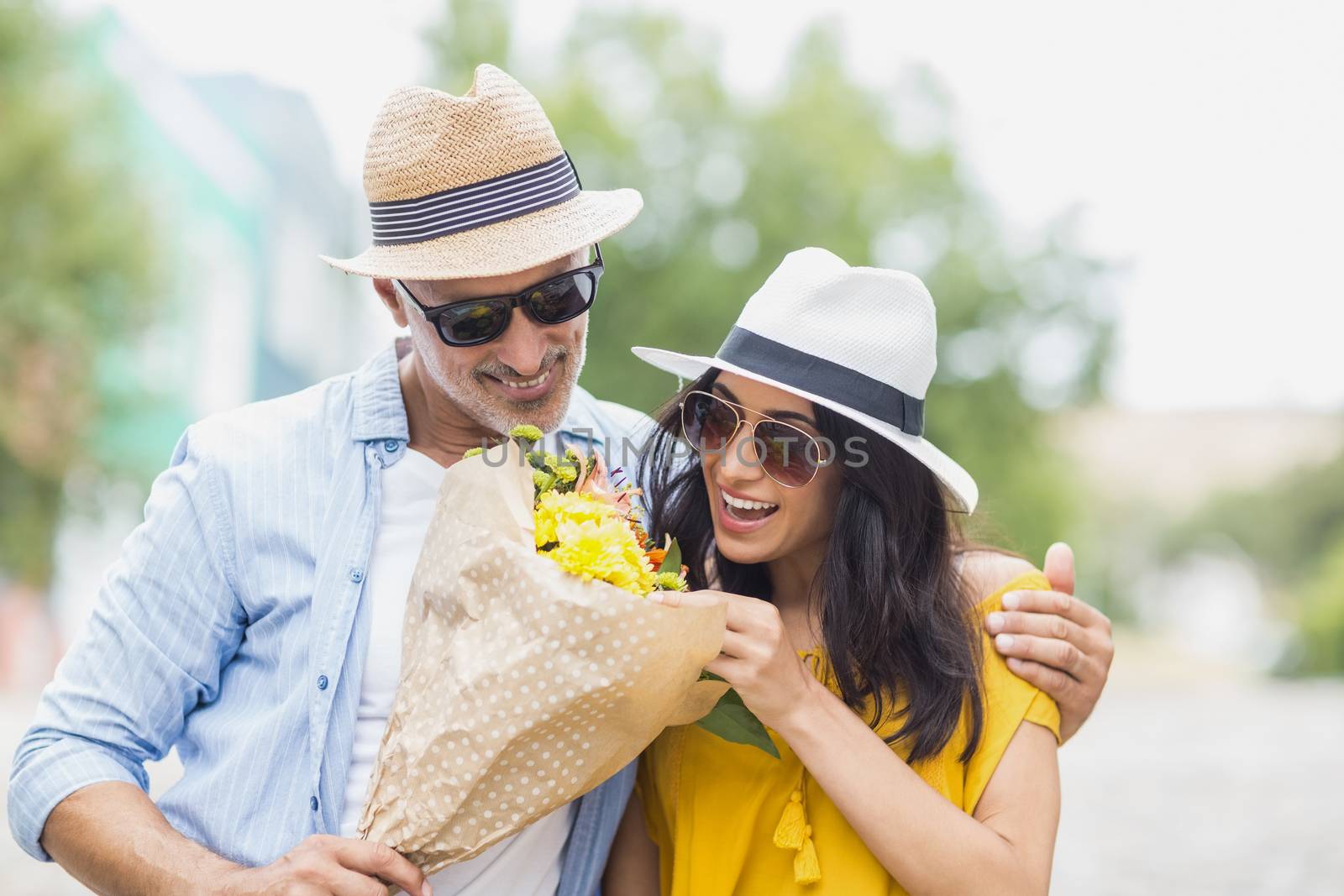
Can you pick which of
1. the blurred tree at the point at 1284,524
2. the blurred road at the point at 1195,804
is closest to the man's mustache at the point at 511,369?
the blurred road at the point at 1195,804

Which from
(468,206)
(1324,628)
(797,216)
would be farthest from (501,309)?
(1324,628)

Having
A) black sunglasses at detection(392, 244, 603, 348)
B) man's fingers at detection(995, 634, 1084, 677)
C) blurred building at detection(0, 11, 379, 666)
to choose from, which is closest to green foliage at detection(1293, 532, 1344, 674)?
blurred building at detection(0, 11, 379, 666)

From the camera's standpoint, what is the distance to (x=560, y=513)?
7.21 feet

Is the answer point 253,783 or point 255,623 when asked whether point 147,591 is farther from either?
point 253,783

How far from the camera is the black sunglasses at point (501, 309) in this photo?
2811mm

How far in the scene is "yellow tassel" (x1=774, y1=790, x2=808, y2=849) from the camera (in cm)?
A: 255

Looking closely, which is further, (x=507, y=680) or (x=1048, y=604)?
(x=1048, y=604)

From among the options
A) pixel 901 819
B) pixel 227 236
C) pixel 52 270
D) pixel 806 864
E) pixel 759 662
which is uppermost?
pixel 759 662

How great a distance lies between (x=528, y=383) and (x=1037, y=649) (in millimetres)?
1278

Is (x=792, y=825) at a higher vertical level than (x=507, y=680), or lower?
lower

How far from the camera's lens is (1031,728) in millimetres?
2613

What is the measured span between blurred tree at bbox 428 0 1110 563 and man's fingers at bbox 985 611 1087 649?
52.7ft

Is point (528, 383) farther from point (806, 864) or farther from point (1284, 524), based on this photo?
point (1284, 524)

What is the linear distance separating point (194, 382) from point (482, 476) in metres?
21.6
